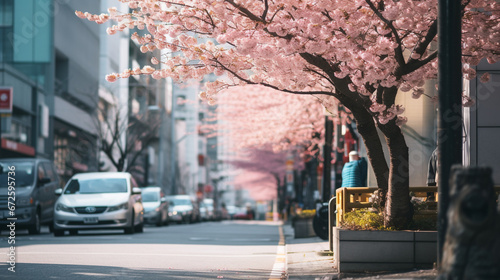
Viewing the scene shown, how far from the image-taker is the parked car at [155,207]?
32.9 m

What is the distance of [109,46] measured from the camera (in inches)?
2936

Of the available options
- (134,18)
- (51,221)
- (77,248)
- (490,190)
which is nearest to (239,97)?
(51,221)

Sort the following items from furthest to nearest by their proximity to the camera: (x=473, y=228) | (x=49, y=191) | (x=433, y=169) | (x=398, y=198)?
(x=49, y=191), (x=433, y=169), (x=398, y=198), (x=473, y=228)

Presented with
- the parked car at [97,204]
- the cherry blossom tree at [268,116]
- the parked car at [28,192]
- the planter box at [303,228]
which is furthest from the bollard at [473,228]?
the cherry blossom tree at [268,116]

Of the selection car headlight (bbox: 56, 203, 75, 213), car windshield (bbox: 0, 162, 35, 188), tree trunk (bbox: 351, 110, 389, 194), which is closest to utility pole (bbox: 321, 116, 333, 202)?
car headlight (bbox: 56, 203, 75, 213)

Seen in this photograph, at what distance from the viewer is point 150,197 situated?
3416 cm

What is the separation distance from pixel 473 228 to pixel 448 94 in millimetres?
2977

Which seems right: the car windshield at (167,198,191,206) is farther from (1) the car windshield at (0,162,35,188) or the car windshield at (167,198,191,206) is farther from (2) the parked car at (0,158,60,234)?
(1) the car windshield at (0,162,35,188)

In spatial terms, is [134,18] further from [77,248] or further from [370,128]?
[77,248]

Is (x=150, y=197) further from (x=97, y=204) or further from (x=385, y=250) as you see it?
(x=385, y=250)

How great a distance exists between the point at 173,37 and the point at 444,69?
449cm

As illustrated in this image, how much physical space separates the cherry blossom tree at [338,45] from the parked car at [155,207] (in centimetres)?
2152

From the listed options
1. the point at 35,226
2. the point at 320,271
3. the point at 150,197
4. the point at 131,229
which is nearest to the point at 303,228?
the point at 131,229

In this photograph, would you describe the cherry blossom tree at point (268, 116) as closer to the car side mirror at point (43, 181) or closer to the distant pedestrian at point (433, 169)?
the car side mirror at point (43, 181)
